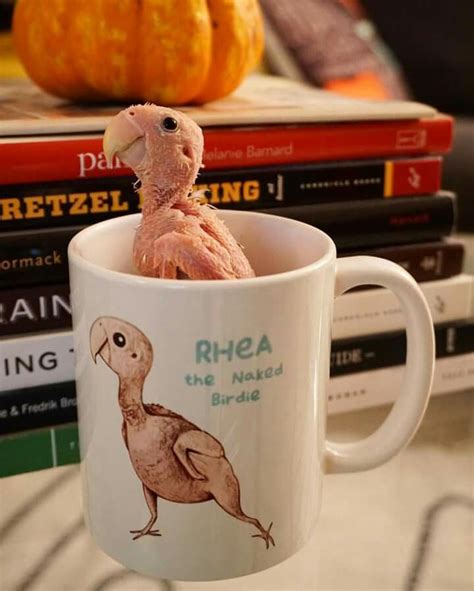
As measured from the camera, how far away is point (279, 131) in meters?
0.47

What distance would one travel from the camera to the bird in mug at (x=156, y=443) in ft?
1.04

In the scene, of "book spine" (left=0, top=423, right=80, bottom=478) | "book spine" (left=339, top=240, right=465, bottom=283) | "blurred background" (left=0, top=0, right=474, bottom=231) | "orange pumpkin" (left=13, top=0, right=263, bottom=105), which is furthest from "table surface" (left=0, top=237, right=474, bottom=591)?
"blurred background" (left=0, top=0, right=474, bottom=231)

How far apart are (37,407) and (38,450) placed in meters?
0.03

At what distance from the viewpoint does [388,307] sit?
0.52m

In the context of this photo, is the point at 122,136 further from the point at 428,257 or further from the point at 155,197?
the point at 428,257

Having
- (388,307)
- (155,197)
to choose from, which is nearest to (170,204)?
(155,197)

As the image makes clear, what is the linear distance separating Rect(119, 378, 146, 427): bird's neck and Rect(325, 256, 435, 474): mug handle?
101 mm

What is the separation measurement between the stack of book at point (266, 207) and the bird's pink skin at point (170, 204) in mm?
104

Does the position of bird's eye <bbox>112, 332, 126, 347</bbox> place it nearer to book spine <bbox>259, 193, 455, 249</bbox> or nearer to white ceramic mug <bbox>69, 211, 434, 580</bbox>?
white ceramic mug <bbox>69, 211, 434, 580</bbox>

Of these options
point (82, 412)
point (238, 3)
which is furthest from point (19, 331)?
point (238, 3)

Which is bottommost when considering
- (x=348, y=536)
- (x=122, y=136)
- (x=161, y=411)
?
(x=348, y=536)

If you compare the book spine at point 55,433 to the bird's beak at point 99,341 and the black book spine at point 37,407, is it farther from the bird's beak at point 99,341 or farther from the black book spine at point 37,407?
the bird's beak at point 99,341

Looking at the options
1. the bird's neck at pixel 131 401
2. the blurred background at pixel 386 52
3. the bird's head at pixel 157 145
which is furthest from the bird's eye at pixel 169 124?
the blurred background at pixel 386 52

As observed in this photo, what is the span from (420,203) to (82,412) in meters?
0.27
